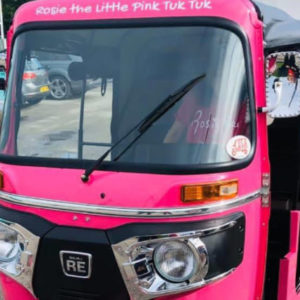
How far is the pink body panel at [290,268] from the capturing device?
284 centimetres

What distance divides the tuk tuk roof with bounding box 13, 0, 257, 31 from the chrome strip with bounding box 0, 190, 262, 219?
882mm

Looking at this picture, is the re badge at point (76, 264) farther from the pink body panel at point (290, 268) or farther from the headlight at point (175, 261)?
the pink body panel at point (290, 268)

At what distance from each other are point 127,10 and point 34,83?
67 centimetres

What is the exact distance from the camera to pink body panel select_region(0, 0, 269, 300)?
7.93ft

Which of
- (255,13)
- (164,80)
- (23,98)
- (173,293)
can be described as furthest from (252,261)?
(23,98)

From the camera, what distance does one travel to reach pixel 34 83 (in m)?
2.89

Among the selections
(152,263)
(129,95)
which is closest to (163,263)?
(152,263)

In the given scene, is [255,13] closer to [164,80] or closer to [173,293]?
[164,80]

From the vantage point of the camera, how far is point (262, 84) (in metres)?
2.64

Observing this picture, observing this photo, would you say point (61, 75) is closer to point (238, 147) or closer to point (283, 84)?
point (238, 147)

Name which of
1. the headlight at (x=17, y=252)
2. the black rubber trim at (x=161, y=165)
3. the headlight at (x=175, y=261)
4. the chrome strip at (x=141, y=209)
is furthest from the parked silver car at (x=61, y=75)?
the headlight at (x=175, y=261)

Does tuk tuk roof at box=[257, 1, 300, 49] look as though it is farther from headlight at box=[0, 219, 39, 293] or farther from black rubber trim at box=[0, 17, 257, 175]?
headlight at box=[0, 219, 39, 293]

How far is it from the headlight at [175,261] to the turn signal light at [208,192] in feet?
0.72

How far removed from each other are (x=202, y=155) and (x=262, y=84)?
51 centimetres
